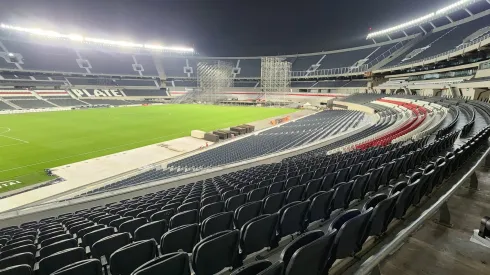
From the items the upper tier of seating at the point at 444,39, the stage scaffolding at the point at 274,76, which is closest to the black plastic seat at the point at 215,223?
the upper tier of seating at the point at 444,39

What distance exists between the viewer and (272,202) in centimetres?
Result: 443

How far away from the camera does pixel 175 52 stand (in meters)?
92.8

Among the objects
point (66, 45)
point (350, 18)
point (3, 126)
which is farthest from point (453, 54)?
point (66, 45)

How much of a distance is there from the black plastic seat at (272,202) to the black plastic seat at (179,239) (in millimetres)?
1428

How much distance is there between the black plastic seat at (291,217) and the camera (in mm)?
3479

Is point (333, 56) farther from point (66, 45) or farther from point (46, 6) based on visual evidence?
point (66, 45)

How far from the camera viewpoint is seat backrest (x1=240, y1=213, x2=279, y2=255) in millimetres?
2980

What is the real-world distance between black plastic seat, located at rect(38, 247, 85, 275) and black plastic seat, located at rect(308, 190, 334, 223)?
3.14 meters

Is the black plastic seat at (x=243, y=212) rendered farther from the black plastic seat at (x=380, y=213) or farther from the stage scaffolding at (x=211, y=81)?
the stage scaffolding at (x=211, y=81)

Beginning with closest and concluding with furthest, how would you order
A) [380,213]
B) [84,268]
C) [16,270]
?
[84,268], [16,270], [380,213]

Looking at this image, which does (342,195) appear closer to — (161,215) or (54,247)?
(161,215)

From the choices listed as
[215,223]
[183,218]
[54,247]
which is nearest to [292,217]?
[215,223]

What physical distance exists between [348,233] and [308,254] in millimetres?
787

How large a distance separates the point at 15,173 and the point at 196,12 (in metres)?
33.6
